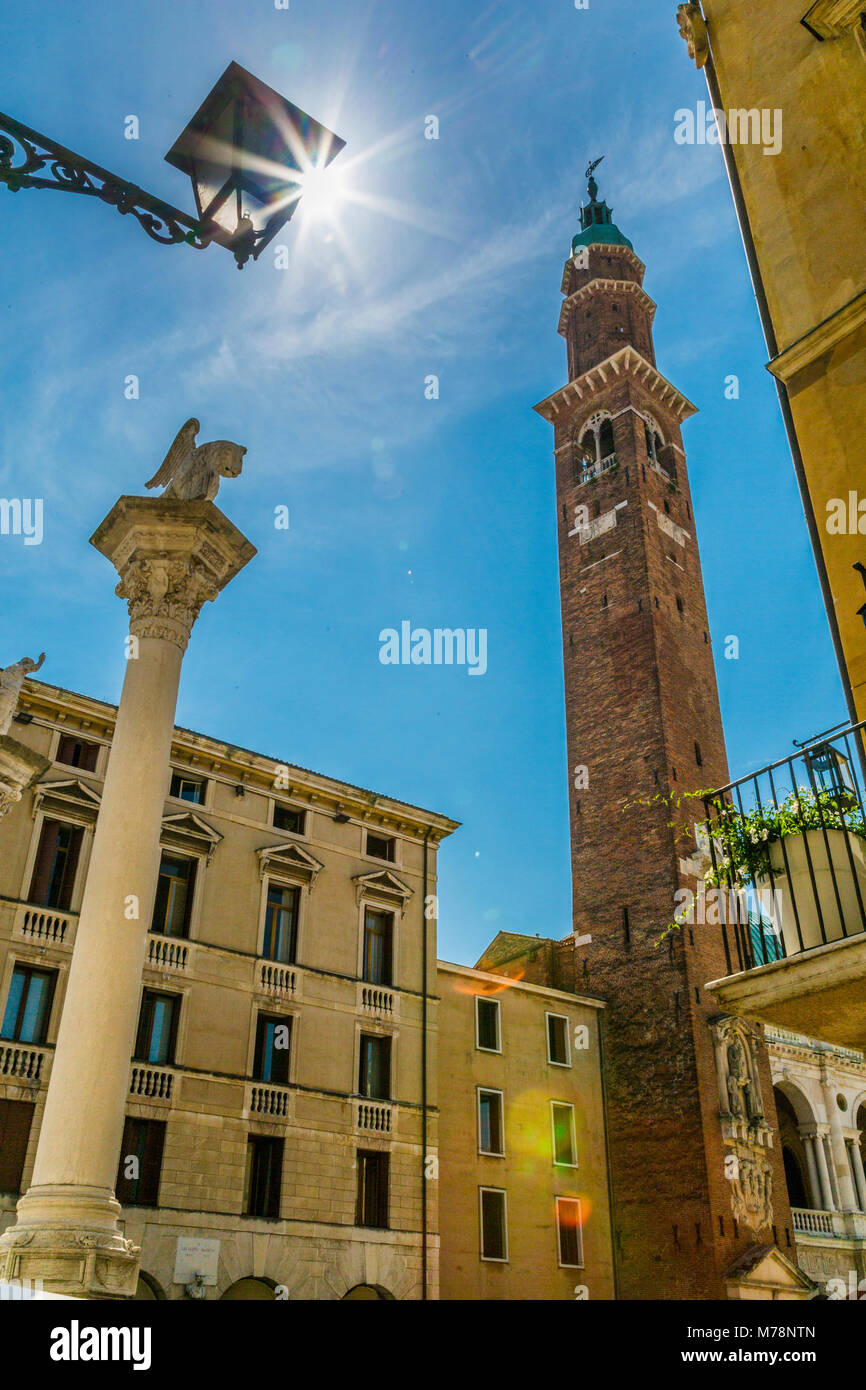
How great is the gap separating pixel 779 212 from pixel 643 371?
33401 mm

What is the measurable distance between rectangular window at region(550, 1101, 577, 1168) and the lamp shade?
86.2ft

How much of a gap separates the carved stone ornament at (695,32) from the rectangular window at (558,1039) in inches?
930

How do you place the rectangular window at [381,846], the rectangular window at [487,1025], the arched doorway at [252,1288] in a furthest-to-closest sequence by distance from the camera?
1. the rectangular window at [381,846]
2. the rectangular window at [487,1025]
3. the arched doorway at [252,1288]

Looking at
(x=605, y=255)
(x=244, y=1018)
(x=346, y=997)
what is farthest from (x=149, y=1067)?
(x=605, y=255)

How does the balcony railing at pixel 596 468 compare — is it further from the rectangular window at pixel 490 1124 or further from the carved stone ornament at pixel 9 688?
the carved stone ornament at pixel 9 688

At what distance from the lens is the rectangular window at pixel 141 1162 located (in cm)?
1909

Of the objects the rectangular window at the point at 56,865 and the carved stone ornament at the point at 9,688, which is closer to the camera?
the carved stone ornament at the point at 9,688

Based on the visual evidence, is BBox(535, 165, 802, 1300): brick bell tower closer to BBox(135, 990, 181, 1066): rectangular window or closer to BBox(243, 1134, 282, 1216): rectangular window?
BBox(243, 1134, 282, 1216): rectangular window

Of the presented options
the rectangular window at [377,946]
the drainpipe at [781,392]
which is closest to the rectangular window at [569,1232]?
the rectangular window at [377,946]

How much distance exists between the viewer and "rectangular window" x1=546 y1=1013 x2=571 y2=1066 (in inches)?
1108

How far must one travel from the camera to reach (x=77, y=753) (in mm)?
22391

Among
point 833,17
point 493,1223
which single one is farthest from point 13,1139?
point 833,17
